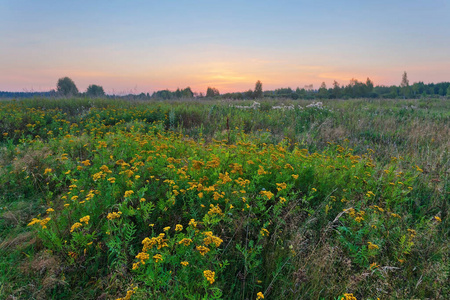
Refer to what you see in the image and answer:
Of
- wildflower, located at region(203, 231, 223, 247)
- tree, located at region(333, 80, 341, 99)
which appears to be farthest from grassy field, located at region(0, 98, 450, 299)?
tree, located at region(333, 80, 341, 99)

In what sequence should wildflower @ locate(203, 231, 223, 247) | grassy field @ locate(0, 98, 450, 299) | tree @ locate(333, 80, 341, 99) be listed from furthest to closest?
tree @ locate(333, 80, 341, 99) → grassy field @ locate(0, 98, 450, 299) → wildflower @ locate(203, 231, 223, 247)

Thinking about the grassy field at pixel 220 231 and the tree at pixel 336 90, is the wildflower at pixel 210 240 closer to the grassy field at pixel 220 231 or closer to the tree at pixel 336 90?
the grassy field at pixel 220 231

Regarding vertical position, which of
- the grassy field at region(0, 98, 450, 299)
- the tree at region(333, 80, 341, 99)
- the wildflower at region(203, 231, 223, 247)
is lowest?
the grassy field at region(0, 98, 450, 299)

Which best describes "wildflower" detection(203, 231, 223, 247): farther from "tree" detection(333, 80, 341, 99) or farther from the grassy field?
"tree" detection(333, 80, 341, 99)

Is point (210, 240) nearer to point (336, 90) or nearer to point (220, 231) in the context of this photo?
point (220, 231)

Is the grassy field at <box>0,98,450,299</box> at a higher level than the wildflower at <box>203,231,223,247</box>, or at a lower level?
lower

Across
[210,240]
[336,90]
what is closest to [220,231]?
[210,240]

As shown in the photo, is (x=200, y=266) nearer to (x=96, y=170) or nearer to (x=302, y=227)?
(x=302, y=227)

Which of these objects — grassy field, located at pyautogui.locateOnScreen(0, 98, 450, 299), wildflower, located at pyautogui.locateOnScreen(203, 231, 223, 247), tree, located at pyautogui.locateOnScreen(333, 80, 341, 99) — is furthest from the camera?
tree, located at pyautogui.locateOnScreen(333, 80, 341, 99)

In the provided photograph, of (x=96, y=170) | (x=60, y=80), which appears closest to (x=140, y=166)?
(x=96, y=170)

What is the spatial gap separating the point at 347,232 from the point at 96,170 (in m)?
3.26

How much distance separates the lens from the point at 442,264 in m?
2.30

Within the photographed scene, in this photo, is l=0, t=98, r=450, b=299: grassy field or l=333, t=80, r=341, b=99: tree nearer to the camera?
l=0, t=98, r=450, b=299: grassy field

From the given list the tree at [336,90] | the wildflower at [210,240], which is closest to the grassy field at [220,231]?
the wildflower at [210,240]
